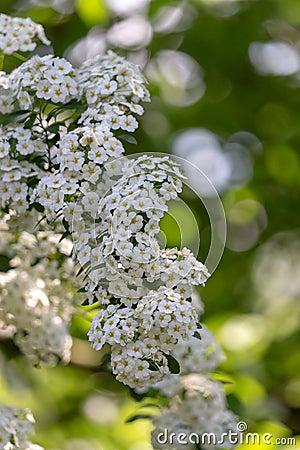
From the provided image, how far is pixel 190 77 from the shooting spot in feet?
8.77

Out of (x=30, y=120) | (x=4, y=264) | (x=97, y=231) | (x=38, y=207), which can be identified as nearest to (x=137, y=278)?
(x=97, y=231)

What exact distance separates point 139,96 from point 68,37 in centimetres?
105

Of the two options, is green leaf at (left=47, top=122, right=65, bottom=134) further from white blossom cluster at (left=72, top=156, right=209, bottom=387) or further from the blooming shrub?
white blossom cluster at (left=72, top=156, right=209, bottom=387)

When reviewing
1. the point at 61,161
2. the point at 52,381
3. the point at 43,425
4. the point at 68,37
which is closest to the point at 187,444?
the point at 61,161

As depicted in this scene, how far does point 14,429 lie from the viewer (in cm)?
133

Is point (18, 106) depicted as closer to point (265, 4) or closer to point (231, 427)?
point (231, 427)

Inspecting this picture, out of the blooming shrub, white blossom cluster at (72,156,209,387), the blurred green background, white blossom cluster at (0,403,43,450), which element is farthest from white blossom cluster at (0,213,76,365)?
the blurred green background

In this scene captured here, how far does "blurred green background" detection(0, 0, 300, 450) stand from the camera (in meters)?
2.13

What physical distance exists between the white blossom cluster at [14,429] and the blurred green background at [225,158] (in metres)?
0.54

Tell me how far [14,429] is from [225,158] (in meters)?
1.35

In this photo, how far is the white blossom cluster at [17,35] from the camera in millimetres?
1389

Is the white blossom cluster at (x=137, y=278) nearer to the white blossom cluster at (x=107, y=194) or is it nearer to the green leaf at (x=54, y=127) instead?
the white blossom cluster at (x=107, y=194)

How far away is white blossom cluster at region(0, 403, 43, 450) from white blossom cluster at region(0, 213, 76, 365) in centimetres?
17

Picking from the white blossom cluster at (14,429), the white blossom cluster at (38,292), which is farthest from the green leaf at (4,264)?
the white blossom cluster at (14,429)
